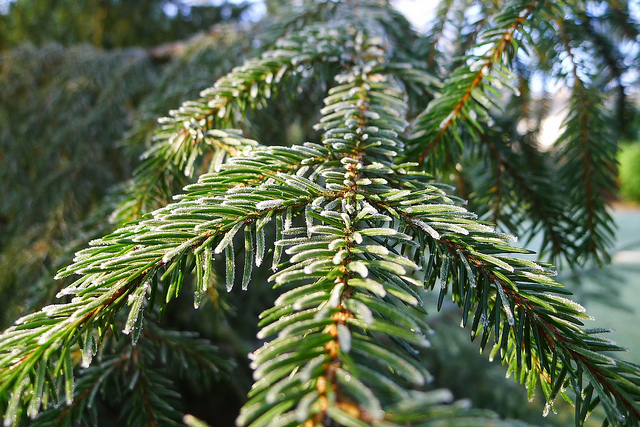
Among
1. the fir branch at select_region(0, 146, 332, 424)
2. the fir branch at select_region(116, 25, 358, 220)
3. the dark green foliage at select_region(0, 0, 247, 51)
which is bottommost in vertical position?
the fir branch at select_region(0, 146, 332, 424)

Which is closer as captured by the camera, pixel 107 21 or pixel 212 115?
pixel 212 115

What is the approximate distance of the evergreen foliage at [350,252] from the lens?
291mm

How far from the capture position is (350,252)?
1.20 feet

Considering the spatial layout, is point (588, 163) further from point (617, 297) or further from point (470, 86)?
point (617, 297)

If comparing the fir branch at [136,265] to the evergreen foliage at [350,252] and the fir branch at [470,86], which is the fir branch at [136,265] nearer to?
the evergreen foliage at [350,252]

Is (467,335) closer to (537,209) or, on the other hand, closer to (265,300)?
(265,300)

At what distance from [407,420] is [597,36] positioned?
3.54 ft

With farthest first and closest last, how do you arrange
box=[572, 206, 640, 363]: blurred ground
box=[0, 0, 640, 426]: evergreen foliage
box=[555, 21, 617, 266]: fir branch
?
box=[572, 206, 640, 363]: blurred ground < box=[555, 21, 617, 266]: fir branch < box=[0, 0, 640, 426]: evergreen foliage

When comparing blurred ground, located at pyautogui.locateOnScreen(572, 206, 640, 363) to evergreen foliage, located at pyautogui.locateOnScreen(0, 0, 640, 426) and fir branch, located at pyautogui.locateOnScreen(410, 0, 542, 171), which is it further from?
fir branch, located at pyautogui.locateOnScreen(410, 0, 542, 171)

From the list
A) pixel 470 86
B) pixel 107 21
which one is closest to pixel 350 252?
pixel 470 86

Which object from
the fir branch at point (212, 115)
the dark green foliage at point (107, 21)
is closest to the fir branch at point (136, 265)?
the fir branch at point (212, 115)

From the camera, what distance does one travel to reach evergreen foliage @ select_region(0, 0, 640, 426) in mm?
291

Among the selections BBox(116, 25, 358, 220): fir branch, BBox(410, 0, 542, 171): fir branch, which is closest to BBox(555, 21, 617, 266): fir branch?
BBox(410, 0, 542, 171): fir branch

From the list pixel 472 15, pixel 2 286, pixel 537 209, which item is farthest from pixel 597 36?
pixel 2 286
